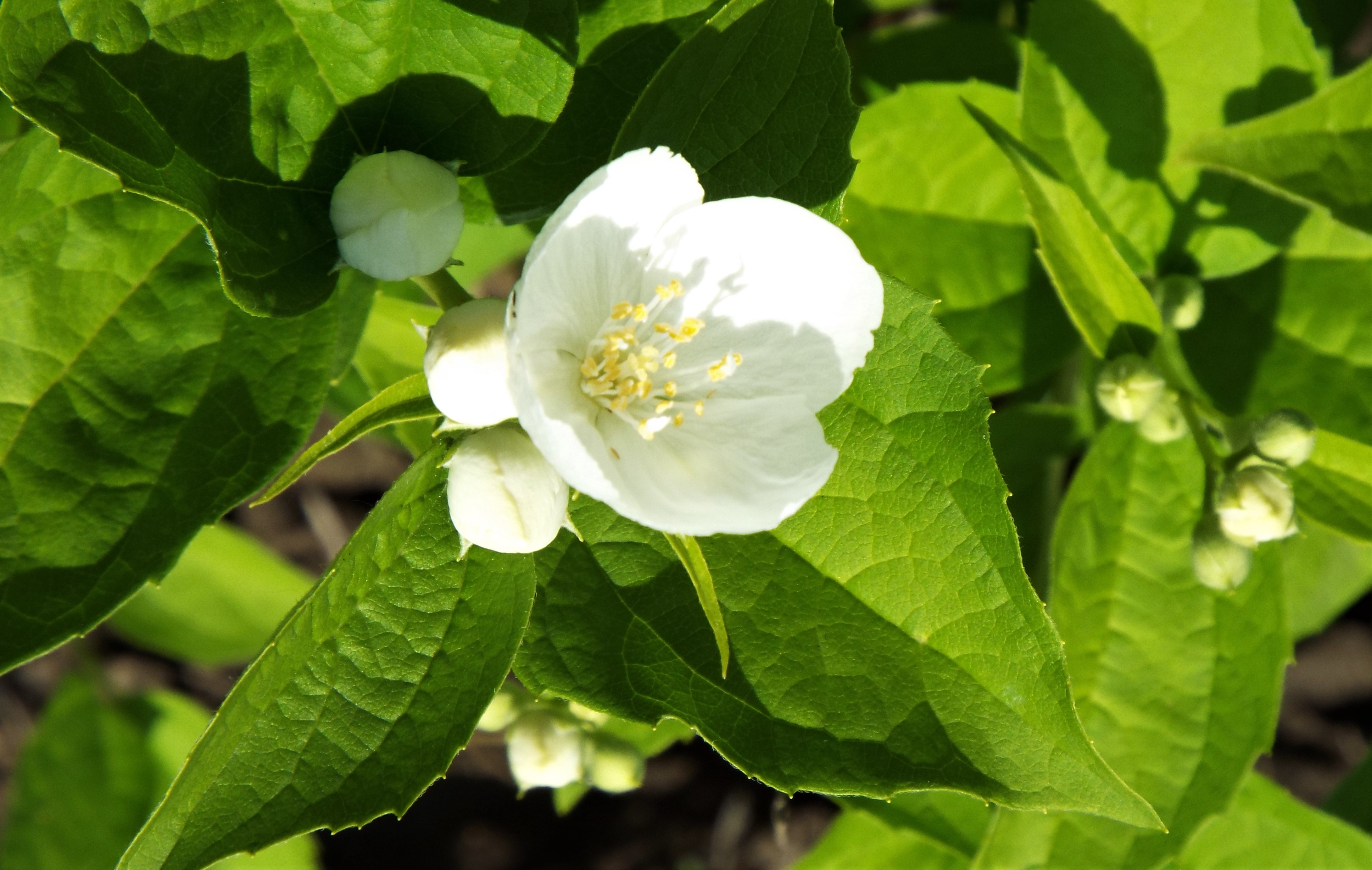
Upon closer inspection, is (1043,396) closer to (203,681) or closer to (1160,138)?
(1160,138)

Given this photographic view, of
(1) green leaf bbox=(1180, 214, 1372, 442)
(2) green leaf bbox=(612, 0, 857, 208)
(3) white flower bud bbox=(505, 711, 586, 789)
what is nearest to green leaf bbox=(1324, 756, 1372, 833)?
(1) green leaf bbox=(1180, 214, 1372, 442)

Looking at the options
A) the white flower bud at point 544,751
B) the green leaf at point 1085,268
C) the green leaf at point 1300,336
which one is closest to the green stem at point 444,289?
the green leaf at point 1085,268

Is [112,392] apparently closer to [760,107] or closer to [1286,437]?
[760,107]

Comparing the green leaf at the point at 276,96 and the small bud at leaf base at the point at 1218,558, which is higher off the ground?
the green leaf at the point at 276,96

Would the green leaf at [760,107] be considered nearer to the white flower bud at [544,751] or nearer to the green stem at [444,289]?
the green stem at [444,289]

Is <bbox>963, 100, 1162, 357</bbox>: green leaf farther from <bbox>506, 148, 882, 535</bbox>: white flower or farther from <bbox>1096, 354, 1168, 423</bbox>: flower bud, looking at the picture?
<bbox>506, 148, 882, 535</bbox>: white flower

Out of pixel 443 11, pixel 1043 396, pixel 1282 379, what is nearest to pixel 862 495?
pixel 443 11

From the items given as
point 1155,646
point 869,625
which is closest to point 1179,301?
point 1155,646
